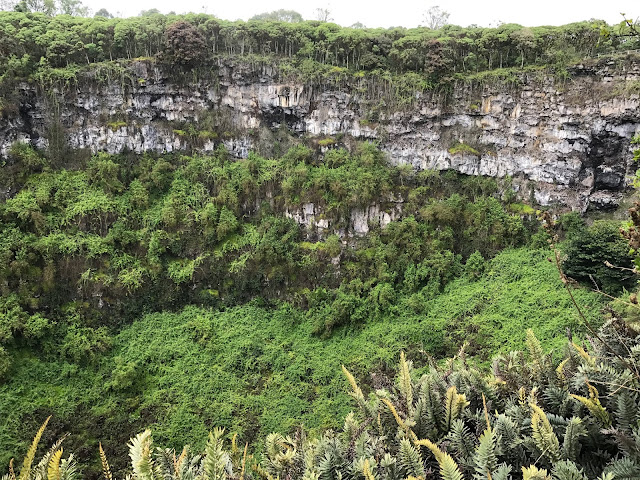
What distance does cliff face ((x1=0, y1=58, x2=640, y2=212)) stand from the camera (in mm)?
17984

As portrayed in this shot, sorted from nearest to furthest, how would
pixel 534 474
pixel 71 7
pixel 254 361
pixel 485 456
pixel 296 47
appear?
1. pixel 534 474
2. pixel 485 456
3. pixel 254 361
4. pixel 296 47
5. pixel 71 7

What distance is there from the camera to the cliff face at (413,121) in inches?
708

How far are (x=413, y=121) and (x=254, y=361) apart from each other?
Result: 47.4 feet

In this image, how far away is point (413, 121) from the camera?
70.7 feet

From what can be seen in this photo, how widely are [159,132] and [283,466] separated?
877 inches

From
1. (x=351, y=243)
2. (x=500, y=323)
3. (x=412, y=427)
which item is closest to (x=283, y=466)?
(x=412, y=427)

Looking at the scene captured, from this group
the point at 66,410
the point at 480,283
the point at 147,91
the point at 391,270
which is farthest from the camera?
the point at 147,91

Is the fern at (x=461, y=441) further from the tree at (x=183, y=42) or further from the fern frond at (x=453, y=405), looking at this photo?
the tree at (x=183, y=42)

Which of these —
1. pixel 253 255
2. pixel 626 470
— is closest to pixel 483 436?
pixel 626 470

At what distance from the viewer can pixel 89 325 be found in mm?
17484

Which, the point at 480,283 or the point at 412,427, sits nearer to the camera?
the point at 412,427

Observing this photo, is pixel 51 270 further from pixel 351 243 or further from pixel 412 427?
pixel 412 427

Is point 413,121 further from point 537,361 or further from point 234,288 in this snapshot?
point 537,361

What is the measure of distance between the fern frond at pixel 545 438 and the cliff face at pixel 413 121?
1773 cm
